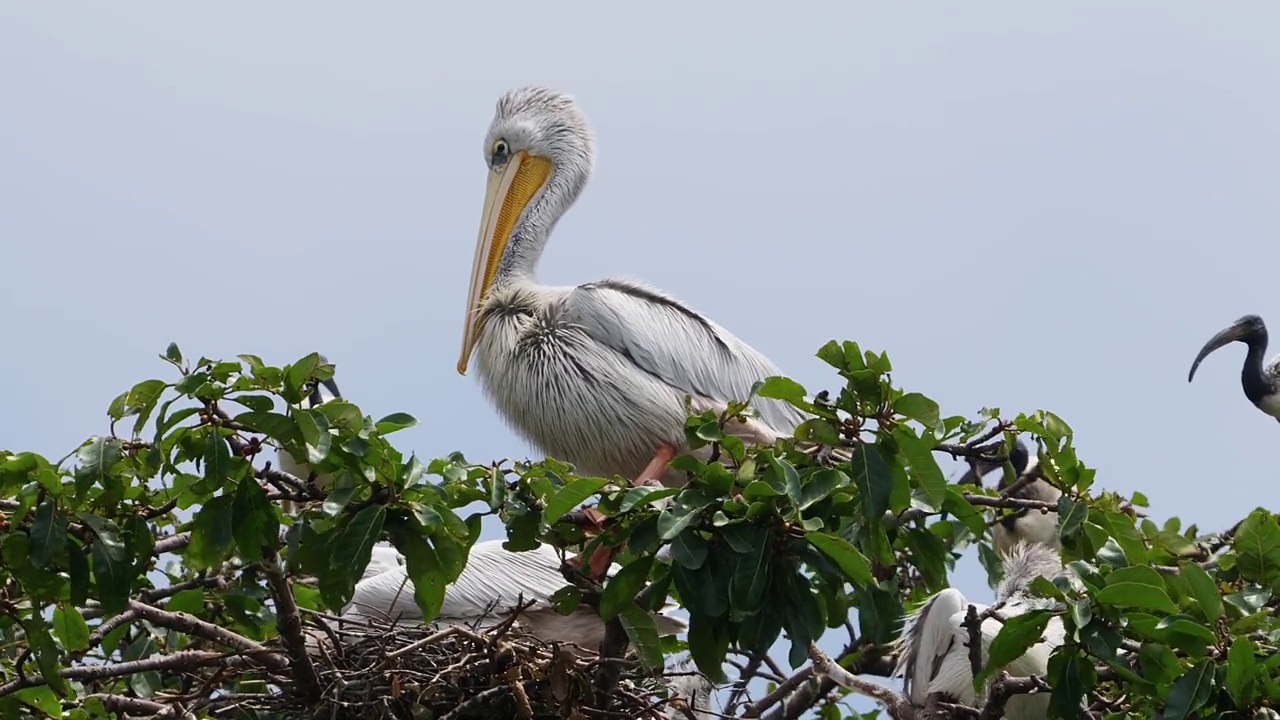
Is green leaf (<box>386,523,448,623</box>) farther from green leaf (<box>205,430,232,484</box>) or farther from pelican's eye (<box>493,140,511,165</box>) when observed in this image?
pelican's eye (<box>493,140,511,165</box>)

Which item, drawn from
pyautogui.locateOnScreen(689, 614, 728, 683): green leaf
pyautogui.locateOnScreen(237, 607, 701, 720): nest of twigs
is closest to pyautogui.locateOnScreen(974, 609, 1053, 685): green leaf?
pyautogui.locateOnScreen(689, 614, 728, 683): green leaf

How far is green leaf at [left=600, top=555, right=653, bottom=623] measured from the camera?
3.76 metres

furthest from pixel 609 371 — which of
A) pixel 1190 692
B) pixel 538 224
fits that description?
pixel 1190 692

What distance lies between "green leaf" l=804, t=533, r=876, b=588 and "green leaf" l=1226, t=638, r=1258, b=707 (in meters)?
0.75

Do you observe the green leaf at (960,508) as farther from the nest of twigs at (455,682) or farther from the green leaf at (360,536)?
the green leaf at (360,536)

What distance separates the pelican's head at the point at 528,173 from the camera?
7.46 m

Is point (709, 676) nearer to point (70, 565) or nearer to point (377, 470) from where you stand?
point (377, 470)

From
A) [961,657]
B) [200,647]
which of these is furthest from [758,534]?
[200,647]

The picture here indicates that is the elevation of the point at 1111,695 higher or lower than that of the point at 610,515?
lower

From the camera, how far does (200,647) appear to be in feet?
17.1

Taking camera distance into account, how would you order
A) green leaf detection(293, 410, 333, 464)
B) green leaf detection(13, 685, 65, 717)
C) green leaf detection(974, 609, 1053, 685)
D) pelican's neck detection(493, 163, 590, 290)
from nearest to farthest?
green leaf detection(293, 410, 333, 464), green leaf detection(974, 609, 1053, 685), green leaf detection(13, 685, 65, 717), pelican's neck detection(493, 163, 590, 290)

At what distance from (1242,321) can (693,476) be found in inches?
301

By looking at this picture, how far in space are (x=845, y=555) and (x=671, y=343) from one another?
300cm

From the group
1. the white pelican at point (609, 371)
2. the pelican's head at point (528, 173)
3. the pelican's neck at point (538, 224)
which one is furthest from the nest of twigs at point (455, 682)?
the pelican's head at point (528, 173)
